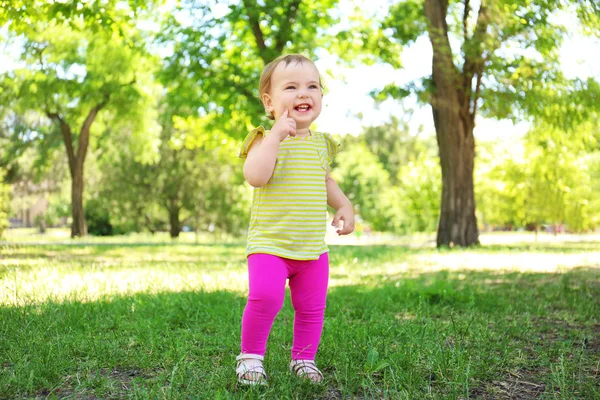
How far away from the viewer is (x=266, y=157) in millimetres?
3039

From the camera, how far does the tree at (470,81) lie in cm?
1418

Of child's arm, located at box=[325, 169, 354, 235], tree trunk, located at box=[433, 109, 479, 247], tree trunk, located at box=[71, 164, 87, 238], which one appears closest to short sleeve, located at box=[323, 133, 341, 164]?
child's arm, located at box=[325, 169, 354, 235]

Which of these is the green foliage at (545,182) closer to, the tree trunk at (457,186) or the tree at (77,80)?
the tree trunk at (457,186)

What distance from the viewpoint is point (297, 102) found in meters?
3.20

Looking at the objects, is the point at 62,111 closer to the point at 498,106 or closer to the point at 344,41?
the point at 344,41

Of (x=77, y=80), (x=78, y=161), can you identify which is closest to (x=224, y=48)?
(x=77, y=80)

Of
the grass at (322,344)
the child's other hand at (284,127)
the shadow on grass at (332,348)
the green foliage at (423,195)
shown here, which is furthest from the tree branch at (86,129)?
the child's other hand at (284,127)

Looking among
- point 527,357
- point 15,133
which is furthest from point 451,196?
point 15,133

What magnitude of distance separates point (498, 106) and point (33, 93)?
15.8 meters

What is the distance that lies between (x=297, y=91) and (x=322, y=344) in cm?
160

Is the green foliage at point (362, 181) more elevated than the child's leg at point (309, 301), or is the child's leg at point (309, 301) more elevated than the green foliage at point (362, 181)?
the green foliage at point (362, 181)

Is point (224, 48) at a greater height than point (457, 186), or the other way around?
point (224, 48)

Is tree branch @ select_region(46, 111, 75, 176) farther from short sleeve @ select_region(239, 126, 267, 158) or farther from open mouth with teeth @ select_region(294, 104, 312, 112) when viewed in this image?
open mouth with teeth @ select_region(294, 104, 312, 112)

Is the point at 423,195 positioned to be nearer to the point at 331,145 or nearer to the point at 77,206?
the point at 77,206
